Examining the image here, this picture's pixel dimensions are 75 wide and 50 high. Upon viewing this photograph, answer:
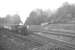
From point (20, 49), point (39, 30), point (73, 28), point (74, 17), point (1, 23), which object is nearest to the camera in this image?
point (20, 49)

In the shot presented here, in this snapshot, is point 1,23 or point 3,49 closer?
point 3,49

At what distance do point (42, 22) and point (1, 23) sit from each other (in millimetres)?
10723

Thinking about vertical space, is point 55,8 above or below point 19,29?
above

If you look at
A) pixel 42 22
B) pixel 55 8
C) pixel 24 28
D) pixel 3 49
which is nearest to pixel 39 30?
pixel 42 22

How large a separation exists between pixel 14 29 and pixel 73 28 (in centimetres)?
905

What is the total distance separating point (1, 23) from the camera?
1895 centimetres

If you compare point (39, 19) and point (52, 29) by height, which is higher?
point (39, 19)

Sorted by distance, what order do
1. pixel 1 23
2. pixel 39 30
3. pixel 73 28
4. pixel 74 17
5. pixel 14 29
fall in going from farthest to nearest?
pixel 1 23 < pixel 39 30 < pixel 14 29 < pixel 73 28 < pixel 74 17

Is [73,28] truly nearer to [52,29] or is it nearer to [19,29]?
[52,29]

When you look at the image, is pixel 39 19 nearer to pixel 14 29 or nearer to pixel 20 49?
pixel 14 29

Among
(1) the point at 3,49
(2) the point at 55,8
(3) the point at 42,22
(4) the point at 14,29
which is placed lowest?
(1) the point at 3,49

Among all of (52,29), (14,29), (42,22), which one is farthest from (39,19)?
(14,29)

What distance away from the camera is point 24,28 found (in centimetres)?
1276

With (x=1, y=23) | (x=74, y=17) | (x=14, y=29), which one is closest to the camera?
(x=74, y=17)
